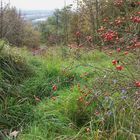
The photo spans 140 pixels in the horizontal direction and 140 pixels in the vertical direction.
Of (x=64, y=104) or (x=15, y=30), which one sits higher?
(x=64, y=104)

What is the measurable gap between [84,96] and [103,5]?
825cm

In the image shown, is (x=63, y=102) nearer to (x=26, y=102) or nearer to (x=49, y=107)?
(x=49, y=107)

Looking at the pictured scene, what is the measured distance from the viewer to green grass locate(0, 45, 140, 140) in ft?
10.9

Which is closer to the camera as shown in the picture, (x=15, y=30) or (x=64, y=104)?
(x=64, y=104)

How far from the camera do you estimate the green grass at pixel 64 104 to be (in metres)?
3.33

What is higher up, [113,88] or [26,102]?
[113,88]

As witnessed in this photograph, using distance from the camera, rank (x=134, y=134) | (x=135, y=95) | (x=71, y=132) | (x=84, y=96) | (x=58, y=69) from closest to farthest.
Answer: (x=134, y=134) → (x=135, y=95) → (x=71, y=132) → (x=84, y=96) → (x=58, y=69)

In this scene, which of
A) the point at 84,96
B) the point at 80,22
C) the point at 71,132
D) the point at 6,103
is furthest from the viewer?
the point at 80,22

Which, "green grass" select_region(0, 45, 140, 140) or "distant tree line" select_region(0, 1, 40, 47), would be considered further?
"distant tree line" select_region(0, 1, 40, 47)

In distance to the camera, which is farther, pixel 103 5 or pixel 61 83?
pixel 103 5

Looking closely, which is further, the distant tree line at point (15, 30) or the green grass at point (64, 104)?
the distant tree line at point (15, 30)

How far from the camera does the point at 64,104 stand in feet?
13.3

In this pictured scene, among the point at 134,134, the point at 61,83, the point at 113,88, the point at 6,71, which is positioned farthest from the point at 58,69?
the point at 134,134

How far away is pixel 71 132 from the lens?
3.53 metres
